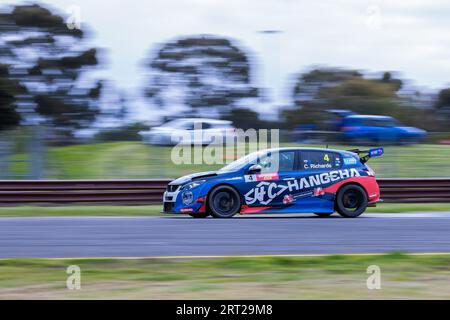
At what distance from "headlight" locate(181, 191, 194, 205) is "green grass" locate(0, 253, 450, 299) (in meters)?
5.65

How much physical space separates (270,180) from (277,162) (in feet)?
1.40

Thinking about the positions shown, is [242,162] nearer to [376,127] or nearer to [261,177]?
[261,177]

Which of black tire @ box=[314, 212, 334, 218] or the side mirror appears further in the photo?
black tire @ box=[314, 212, 334, 218]

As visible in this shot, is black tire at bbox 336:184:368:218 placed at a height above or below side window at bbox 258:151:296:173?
below

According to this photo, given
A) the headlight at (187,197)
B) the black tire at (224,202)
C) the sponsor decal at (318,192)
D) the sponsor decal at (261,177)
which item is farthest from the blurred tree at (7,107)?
the sponsor decal at (318,192)

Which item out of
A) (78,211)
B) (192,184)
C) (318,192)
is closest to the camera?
(192,184)

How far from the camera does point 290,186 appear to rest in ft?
50.6

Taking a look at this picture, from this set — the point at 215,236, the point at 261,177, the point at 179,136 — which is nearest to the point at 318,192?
the point at 261,177

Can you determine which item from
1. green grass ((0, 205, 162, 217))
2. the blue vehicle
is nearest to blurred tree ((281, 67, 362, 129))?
the blue vehicle

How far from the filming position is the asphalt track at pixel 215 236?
10.4 meters

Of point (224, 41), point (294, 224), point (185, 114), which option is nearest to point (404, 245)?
point (294, 224)

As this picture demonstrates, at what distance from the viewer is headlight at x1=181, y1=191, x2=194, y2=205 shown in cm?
1502

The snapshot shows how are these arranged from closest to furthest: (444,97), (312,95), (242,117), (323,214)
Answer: (323,214) → (242,117) → (312,95) → (444,97)

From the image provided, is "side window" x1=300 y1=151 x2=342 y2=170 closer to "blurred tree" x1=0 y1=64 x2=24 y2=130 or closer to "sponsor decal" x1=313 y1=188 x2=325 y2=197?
"sponsor decal" x1=313 y1=188 x2=325 y2=197
